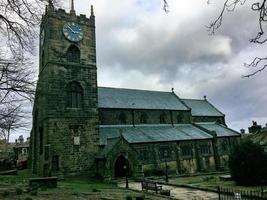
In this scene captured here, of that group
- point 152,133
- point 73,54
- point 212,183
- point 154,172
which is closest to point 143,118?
point 152,133

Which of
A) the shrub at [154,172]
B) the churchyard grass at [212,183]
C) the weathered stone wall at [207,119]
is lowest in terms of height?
the churchyard grass at [212,183]

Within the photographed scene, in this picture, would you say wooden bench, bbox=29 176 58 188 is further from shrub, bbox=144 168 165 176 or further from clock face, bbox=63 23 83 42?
clock face, bbox=63 23 83 42

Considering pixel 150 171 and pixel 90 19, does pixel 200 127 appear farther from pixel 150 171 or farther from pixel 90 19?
pixel 90 19

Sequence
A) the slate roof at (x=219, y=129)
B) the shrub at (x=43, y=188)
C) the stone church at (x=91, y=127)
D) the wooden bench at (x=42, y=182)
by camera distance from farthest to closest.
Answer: the slate roof at (x=219, y=129), the stone church at (x=91, y=127), the wooden bench at (x=42, y=182), the shrub at (x=43, y=188)

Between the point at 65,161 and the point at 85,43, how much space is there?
14.5 meters

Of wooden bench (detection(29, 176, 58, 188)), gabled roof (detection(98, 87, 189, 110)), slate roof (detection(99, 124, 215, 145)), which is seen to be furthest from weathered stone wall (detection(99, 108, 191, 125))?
wooden bench (detection(29, 176, 58, 188))

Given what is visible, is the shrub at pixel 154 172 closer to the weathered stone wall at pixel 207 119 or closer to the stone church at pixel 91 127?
the stone church at pixel 91 127

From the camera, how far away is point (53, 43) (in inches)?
1337

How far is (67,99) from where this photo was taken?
33938mm

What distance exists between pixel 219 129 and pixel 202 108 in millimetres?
6664

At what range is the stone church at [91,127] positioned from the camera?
32219 mm

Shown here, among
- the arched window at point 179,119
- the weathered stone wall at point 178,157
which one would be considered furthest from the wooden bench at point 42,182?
the arched window at point 179,119

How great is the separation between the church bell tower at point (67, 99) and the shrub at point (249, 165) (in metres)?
15.5

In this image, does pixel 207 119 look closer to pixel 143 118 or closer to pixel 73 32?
pixel 143 118
